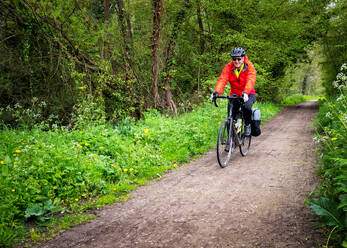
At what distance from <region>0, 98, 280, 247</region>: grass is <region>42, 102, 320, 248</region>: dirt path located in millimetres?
385

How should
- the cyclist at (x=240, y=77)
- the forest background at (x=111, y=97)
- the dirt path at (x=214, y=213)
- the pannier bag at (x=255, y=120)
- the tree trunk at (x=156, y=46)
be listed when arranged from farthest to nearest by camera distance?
the tree trunk at (x=156, y=46)
the pannier bag at (x=255, y=120)
the cyclist at (x=240, y=77)
the forest background at (x=111, y=97)
the dirt path at (x=214, y=213)

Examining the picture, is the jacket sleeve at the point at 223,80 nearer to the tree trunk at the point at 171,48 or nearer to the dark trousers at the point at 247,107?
the dark trousers at the point at 247,107

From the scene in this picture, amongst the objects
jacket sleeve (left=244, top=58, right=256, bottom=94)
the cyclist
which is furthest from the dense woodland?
jacket sleeve (left=244, top=58, right=256, bottom=94)

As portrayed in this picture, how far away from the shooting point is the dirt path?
269 cm

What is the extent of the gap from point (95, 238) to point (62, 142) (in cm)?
255

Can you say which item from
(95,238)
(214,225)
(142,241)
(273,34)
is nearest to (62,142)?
(95,238)

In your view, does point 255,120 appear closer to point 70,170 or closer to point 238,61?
point 238,61

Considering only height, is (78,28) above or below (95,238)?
above

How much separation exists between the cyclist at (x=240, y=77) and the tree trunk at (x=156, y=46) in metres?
4.87

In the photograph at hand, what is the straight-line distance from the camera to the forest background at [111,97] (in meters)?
3.45

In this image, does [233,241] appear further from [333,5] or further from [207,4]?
[333,5]

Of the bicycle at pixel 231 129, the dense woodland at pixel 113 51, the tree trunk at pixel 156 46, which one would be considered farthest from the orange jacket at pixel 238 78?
the tree trunk at pixel 156 46

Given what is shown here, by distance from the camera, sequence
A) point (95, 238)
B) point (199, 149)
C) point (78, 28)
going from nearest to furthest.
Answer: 1. point (95, 238)
2. point (199, 149)
3. point (78, 28)

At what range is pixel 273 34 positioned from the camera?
48.4ft
